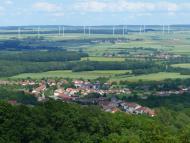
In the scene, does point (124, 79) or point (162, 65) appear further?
point (162, 65)

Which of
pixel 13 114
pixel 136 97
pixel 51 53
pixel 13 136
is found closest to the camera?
pixel 13 136

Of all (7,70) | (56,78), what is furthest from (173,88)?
(7,70)

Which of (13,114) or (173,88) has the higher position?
(13,114)

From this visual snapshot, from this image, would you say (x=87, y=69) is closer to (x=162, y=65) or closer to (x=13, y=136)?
(x=162, y=65)

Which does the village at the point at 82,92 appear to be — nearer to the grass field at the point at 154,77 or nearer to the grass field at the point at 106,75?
the grass field at the point at 154,77

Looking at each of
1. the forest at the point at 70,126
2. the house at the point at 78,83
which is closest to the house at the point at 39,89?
the house at the point at 78,83

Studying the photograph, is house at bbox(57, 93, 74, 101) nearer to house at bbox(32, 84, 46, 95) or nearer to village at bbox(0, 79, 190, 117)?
village at bbox(0, 79, 190, 117)

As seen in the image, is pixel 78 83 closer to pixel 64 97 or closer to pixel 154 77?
pixel 154 77

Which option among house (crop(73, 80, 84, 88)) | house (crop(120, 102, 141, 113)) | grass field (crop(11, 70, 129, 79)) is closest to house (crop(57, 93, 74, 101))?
house (crop(73, 80, 84, 88))
